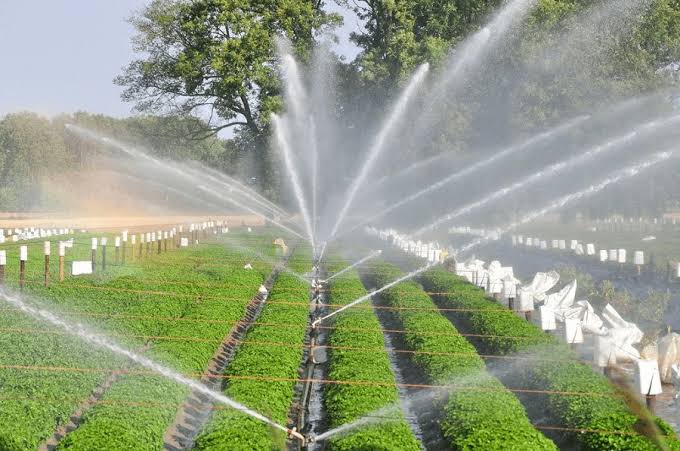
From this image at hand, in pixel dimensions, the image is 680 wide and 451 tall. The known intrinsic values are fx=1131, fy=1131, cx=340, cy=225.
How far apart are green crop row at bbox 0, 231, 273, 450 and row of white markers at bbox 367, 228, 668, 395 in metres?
7.84

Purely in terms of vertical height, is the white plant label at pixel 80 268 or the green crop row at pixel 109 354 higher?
the white plant label at pixel 80 268

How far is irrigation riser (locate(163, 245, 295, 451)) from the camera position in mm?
18125

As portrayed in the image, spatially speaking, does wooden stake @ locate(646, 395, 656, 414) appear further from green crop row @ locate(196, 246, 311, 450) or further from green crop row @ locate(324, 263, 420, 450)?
green crop row @ locate(196, 246, 311, 450)

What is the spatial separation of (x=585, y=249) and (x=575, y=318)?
1227 inches

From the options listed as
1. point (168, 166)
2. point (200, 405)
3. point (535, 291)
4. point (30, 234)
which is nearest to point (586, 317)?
point (535, 291)

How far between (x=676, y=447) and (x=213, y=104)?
69878mm

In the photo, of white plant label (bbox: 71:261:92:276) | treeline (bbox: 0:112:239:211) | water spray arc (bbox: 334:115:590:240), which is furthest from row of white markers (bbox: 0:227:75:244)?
treeline (bbox: 0:112:239:211)

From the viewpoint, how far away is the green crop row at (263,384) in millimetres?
15883

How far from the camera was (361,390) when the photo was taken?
65.1 ft

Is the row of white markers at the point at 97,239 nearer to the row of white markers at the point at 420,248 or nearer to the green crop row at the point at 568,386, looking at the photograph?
the row of white markers at the point at 420,248

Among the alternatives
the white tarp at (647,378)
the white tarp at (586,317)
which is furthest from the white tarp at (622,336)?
the white tarp at (647,378)

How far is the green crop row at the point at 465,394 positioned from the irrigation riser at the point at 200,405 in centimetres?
406

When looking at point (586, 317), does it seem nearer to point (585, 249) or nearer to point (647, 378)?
point (647, 378)

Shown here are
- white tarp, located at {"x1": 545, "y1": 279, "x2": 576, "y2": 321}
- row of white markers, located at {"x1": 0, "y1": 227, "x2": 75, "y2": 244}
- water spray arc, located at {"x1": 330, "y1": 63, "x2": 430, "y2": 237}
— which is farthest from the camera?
water spray arc, located at {"x1": 330, "y1": 63, "x2": 430, "y2": 237}
